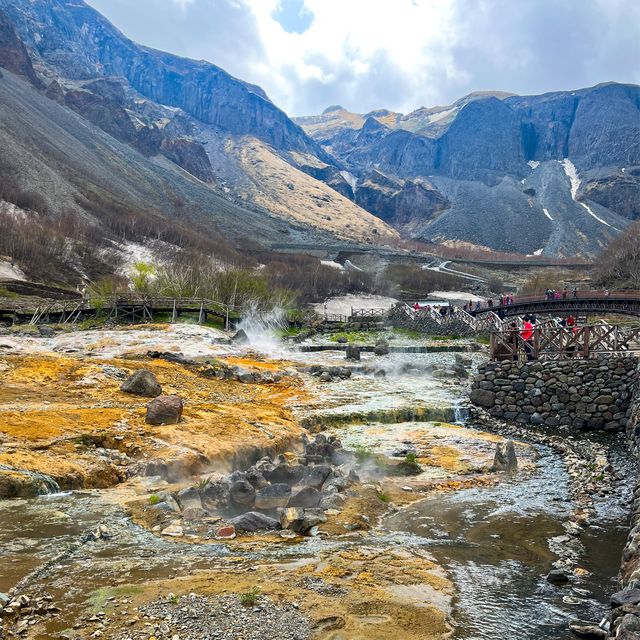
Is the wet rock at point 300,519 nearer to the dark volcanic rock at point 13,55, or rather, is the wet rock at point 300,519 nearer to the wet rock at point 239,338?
the wet rock at point 239,338

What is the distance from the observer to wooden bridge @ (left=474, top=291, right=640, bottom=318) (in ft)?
199

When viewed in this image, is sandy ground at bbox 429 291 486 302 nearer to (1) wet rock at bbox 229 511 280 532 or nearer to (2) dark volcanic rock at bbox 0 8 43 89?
(1) wet rock at bbox 229 511 280 532

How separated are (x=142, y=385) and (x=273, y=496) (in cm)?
1065

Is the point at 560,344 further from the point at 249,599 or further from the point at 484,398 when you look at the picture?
the point at 249,599

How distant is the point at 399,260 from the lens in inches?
5512

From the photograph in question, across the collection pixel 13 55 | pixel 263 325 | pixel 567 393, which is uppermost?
pixel 13 55

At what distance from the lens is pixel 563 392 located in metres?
22.4

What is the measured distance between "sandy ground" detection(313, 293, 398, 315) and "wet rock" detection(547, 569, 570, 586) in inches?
2908

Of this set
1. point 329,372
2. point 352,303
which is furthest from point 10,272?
point 329,372

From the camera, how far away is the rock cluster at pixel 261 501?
1062 centimetres

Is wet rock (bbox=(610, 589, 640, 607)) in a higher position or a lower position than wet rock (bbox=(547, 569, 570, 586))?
higher

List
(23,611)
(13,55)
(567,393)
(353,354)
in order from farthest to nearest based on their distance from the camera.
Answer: (13,55)
(353,354)
(567,393)
(23,611)

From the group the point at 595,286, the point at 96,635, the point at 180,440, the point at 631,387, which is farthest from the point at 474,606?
the point at 595,286

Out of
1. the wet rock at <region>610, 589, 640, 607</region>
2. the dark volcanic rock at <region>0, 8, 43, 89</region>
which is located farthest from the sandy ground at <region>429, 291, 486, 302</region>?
the dark volcanic rock at <region>0, 8, 43, 89</region>
